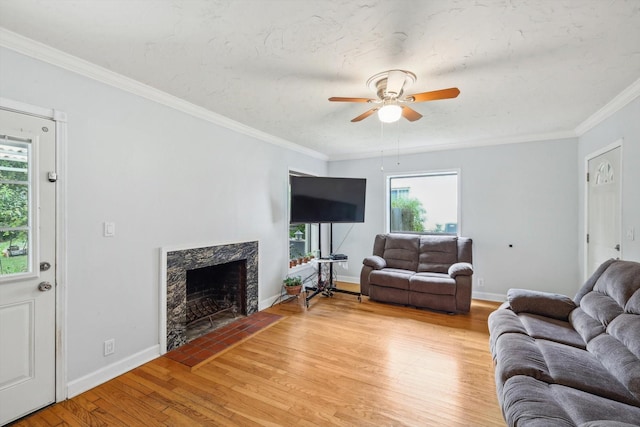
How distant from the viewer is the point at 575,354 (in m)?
1.72

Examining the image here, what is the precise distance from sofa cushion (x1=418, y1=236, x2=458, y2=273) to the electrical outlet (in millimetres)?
3780

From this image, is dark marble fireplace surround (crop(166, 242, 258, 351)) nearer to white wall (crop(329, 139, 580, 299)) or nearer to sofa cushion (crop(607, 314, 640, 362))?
sofa cushion (crop(607, 314, 640, 362))

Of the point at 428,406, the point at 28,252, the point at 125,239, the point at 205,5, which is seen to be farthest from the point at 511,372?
the point at 28,252

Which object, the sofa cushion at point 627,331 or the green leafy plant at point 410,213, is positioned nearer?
the sofa cushion at point 627,331

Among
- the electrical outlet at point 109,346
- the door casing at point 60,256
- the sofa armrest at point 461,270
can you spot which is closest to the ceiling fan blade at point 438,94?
the sofa armrest at point 461,270

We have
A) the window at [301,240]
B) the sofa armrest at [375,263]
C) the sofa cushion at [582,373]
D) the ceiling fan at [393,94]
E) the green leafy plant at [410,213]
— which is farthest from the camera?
the green leafy plant at [410,213]

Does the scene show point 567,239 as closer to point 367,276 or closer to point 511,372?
point 367,276

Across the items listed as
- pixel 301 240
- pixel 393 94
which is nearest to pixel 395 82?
pixel 393 94

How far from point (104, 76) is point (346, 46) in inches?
74.4

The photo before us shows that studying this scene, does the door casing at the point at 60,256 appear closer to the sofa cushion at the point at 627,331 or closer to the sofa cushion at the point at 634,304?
the sofa cushion at the point at 627,331

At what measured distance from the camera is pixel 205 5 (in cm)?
151

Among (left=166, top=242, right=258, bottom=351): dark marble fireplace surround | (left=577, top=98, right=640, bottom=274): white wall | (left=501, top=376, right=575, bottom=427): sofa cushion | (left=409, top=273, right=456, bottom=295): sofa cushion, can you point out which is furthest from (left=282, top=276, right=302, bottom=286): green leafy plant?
(left=577, top=98, right=640, bottom=274): white wall

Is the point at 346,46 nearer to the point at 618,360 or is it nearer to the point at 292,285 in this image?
the point at 618,360

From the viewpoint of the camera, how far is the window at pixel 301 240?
4809mm
